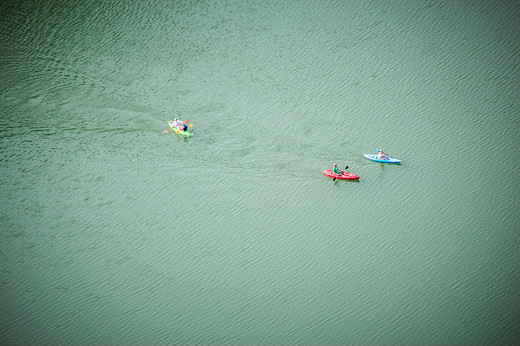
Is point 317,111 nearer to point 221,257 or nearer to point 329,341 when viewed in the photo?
point 221,257

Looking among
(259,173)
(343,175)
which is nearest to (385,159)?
(343,175)

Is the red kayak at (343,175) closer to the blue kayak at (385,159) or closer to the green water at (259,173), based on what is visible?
the green water at (259,173)

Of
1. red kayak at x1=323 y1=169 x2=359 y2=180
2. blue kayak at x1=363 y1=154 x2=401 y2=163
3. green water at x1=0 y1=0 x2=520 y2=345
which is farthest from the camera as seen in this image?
blue kayak at x1=363 y1=154 x2=401 y2=163

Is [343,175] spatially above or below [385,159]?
below

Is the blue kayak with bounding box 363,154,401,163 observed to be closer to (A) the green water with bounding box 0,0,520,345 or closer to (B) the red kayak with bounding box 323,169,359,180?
(A) the green water with bounding box 0,0,520,345

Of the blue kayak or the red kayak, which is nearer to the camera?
the red kayak

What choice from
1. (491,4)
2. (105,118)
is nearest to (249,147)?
(105,118)

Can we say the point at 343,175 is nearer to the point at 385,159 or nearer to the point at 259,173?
the point at 385,159

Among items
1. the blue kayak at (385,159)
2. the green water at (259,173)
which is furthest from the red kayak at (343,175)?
the blue kayak at (385,159)

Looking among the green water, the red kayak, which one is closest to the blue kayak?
the green water
